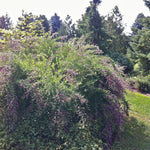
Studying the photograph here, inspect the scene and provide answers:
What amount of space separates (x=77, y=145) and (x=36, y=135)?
72cm

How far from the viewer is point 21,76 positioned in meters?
3.07

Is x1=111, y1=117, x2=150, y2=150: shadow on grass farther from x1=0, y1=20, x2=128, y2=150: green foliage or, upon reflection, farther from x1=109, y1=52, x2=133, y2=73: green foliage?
x1=109, y1=52, x2=133, y2=73: green foliage

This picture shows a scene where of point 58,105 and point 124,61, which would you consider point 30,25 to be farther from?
point 124,61

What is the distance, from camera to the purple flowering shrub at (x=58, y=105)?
2.56m

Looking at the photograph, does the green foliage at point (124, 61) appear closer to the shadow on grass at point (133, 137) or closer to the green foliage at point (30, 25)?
the green foliage at point (30, 25)

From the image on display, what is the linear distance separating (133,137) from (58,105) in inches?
75.5

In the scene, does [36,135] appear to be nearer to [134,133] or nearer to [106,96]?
[106,96]

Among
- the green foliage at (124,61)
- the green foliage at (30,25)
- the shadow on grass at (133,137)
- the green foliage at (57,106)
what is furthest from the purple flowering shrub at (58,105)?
the green foliage at (124,61)

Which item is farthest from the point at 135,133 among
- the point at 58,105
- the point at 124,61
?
the point at 124,61

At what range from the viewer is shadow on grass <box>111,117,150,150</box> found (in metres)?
3.07

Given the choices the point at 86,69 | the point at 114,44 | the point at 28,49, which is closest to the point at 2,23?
the point at 114,44

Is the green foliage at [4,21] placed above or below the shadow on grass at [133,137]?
above

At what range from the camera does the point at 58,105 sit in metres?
2.61

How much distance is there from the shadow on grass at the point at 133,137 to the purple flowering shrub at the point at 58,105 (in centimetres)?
23
